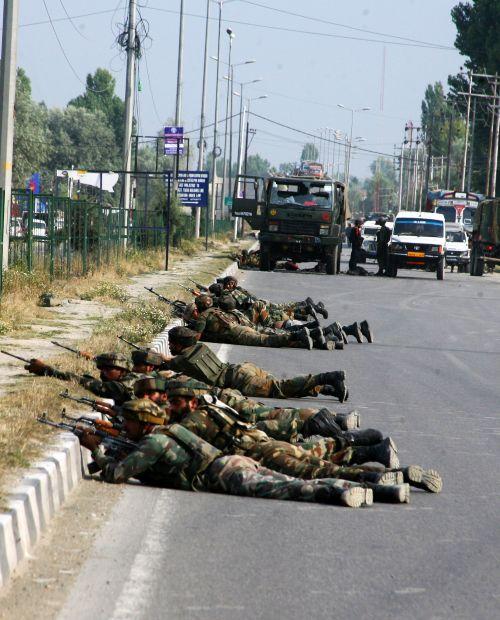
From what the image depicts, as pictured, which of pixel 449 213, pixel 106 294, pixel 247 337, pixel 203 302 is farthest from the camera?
pixel 449 213

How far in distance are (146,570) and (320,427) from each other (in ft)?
9.68

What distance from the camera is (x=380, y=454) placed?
7.54 meters

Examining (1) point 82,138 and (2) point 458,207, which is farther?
(1) point 82,138

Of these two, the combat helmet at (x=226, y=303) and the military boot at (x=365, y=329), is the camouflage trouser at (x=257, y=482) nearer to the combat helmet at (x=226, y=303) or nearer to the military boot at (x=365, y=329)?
the combat helmet at (x=226, y=303)

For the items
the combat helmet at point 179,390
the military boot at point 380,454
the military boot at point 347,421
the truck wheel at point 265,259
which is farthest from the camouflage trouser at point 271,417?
the truck wheel at point 265,259

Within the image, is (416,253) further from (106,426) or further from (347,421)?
(106,426)

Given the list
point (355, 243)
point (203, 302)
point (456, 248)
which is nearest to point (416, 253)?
point (355, 243)

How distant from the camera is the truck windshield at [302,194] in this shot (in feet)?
120

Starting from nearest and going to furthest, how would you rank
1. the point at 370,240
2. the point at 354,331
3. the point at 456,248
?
the point at 354,331 → the point at 456,248 → the point at 370,240

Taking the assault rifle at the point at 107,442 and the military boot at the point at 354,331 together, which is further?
the military boot at the point at 354,331

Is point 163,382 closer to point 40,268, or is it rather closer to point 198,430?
point 198,430

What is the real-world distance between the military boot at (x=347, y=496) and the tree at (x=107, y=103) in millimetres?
125388

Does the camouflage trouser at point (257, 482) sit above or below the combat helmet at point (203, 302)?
below

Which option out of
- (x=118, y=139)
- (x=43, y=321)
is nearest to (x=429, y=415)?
(x=43, y=321)
